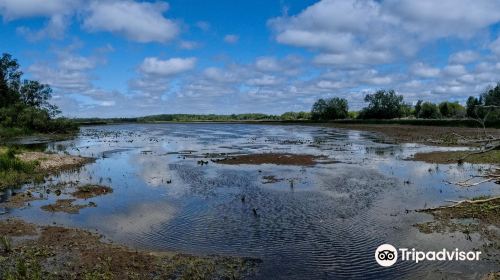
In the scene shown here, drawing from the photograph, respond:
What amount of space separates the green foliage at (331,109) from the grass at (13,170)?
159m

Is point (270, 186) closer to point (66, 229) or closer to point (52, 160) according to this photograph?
point (66, 229)

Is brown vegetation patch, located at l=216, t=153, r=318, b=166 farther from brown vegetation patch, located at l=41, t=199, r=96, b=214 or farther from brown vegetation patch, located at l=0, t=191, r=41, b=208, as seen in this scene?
brown vegetation patch, located at l=41, t=199, r=96, b=214

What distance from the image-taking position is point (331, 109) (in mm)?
185500

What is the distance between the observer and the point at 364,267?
13.7m

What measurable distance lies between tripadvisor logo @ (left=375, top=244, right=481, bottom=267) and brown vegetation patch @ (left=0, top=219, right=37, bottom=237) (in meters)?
13.4

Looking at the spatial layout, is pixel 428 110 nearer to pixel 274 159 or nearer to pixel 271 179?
pixel 274 159

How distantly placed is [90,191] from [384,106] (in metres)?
155

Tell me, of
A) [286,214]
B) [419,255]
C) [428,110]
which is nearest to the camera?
[419,255]

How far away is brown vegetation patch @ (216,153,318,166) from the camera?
41688 millimetres

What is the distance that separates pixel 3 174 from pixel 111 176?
24.2ft

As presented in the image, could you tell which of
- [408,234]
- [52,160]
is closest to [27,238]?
[408,234]

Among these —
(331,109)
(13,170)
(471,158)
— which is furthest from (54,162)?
(331,109)

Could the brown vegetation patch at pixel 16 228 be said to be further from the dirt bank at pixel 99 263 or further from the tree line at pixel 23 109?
the tree line at pixel 23 109

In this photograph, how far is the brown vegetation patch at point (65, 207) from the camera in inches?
862
